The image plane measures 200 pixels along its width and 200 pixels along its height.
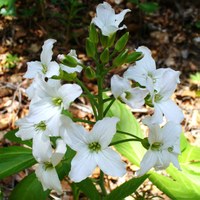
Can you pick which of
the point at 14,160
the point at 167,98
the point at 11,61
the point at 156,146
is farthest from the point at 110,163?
the point at 11,61

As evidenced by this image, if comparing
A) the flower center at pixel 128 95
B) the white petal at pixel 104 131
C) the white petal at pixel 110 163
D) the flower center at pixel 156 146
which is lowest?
the flower center at pixel 156 146

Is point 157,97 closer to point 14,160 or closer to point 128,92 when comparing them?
point 128,92

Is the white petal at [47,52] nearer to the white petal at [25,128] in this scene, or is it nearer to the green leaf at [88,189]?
the white petal at [25,128]

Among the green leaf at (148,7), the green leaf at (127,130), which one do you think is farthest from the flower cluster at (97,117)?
the green leaf at (148,7)

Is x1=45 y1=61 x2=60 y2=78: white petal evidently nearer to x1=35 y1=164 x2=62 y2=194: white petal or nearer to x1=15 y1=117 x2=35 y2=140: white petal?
x1=15 y1=117 x2=35 y2=140: white petal

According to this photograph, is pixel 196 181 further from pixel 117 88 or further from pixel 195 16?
pixel 195 16
